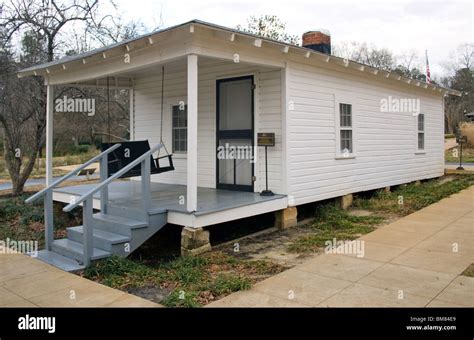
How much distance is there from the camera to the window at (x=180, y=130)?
8767 millimetres

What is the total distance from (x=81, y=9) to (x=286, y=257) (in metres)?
8.89

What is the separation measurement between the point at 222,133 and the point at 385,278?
14.1 ft

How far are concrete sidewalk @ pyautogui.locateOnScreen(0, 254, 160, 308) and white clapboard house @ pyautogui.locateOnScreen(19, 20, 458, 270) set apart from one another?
35 centimetres

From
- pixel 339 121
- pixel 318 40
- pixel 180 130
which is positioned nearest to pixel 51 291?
pixel 180 130

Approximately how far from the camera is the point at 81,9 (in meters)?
10.9

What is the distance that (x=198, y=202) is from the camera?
627 cm

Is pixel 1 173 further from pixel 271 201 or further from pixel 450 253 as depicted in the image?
pixel 450 253

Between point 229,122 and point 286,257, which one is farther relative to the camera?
point 229,122

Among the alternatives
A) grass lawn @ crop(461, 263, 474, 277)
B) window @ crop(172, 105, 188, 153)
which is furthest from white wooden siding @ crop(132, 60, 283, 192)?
grass lawn @ crop(461, 263, 474, 277)

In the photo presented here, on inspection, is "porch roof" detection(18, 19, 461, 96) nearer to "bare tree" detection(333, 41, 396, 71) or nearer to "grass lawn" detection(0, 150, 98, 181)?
"grass lawn" detection(0, 150, 98, 181)

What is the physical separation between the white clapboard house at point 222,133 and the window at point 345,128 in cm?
4

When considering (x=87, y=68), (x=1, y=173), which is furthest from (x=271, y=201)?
(x=1, y=173)

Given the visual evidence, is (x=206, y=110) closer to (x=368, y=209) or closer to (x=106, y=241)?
(x=106, y=241)
